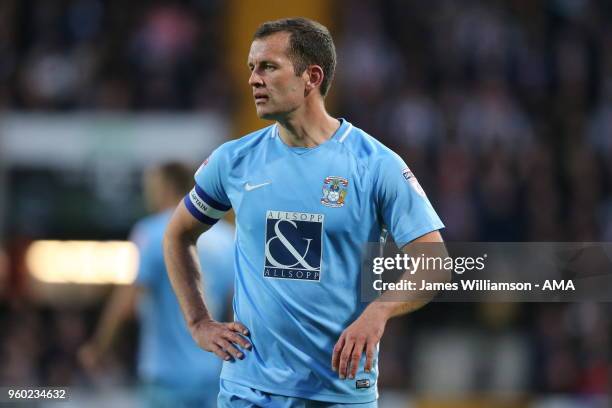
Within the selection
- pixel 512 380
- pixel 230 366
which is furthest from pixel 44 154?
pixel 230 366

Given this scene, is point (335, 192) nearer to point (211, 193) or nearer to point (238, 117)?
point (211, 193)

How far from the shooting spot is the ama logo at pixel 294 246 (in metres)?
4.56

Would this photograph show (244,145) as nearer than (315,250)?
No

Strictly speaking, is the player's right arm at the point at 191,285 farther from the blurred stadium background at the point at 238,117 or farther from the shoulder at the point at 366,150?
the blurred stadium background at the point at 238,117

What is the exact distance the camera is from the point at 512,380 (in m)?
11.4

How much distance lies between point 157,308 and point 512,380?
5.07 meters

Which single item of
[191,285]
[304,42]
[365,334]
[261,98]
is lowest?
[365,334]

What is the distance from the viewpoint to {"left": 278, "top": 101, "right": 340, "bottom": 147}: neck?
4.70 metres

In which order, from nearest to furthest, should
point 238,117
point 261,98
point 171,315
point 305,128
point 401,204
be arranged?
point 401,204 → point 261,98 → point 305,128 → point 171,315 → point 238,117

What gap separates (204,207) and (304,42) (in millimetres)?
801

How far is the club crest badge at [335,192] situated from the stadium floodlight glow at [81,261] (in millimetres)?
9566

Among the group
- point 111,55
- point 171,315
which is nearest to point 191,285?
point 171,315

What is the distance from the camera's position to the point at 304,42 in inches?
184

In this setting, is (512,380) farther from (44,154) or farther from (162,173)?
(44,154)
